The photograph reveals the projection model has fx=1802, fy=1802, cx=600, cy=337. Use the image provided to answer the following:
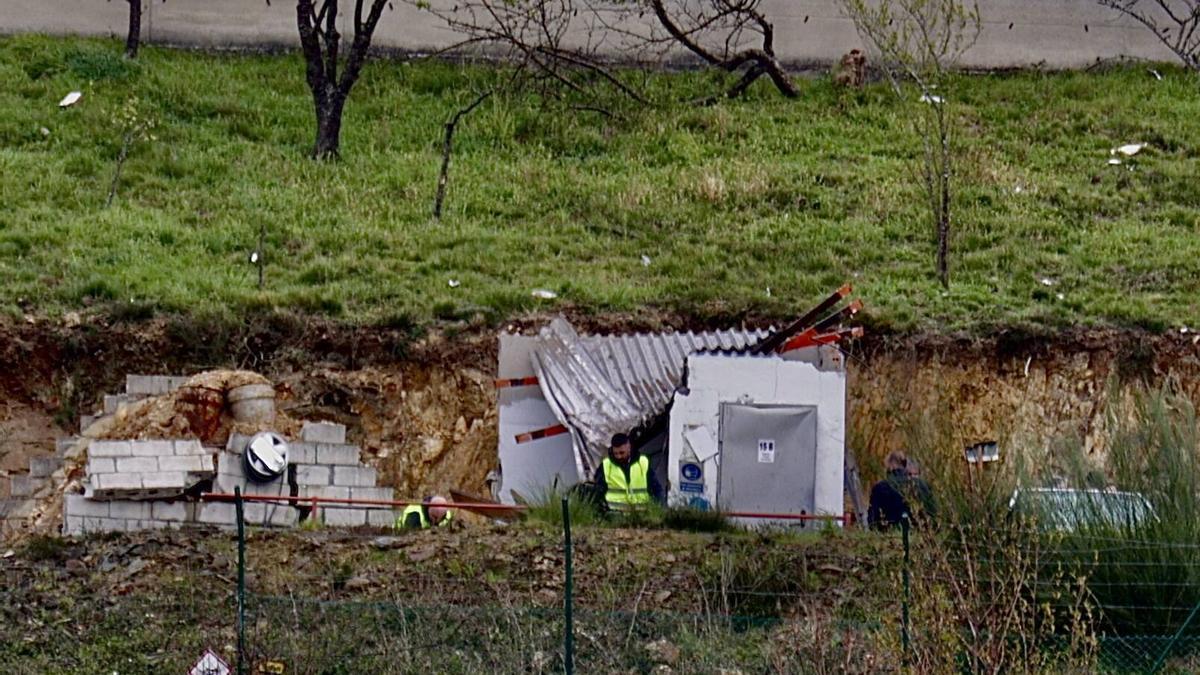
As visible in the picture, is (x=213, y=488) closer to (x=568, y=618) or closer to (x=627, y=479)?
(x=627, y=479)

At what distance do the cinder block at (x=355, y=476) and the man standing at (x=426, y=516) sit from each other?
2.79ft

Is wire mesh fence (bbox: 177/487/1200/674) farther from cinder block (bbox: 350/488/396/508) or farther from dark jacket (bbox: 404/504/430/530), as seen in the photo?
cinder block (bbox: 350/488/396/508)

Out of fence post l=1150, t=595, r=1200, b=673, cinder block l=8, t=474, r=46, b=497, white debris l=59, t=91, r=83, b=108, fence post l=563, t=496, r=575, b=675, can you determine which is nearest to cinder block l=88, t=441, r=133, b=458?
cinder block l=8, t=474, r=46, b=497

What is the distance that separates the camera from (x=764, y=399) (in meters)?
16.2

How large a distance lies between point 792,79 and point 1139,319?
9.58 metres

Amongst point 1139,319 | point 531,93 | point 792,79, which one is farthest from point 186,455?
point 792,79

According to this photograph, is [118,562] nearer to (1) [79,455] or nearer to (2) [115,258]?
(1) [79,455]

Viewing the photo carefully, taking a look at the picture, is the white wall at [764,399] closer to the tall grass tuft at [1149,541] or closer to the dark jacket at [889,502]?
the dark jacket at [889,502]

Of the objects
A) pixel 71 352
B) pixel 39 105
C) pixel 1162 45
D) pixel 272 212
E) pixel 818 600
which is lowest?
pixel 818 600

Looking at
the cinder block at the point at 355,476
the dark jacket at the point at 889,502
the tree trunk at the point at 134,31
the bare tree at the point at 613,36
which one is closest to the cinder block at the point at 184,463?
the cinder block at the point at 355,476

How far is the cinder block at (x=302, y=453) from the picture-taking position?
1541cm

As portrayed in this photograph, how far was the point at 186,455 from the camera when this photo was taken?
578 inches

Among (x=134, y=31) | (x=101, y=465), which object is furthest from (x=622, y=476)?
(x=134, y=31)

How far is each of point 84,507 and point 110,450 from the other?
1.68 ft
